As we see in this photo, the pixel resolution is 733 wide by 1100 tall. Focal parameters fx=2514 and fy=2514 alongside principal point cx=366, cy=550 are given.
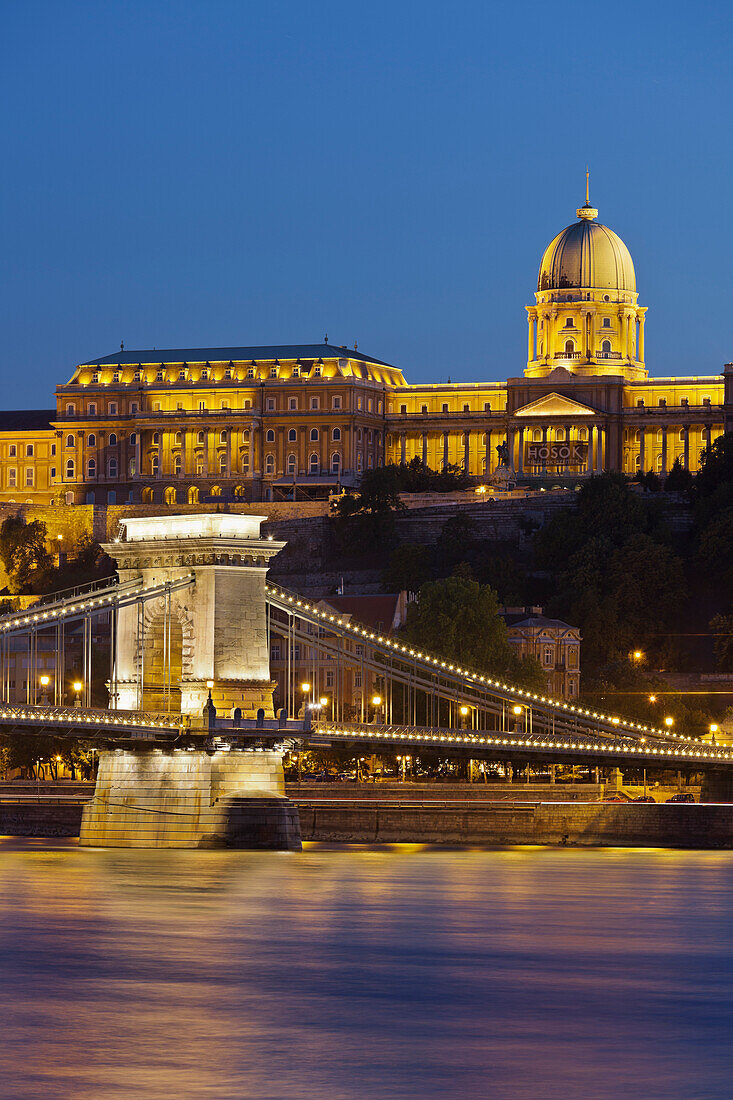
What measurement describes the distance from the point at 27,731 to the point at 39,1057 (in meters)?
26.3

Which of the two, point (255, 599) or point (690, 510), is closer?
point (255, 599)

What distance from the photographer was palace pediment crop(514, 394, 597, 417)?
134 m

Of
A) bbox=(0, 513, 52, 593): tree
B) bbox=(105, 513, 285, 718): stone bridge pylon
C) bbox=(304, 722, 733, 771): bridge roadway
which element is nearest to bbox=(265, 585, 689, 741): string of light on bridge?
bbox=(304, 722, 733, 771): bridge roadway

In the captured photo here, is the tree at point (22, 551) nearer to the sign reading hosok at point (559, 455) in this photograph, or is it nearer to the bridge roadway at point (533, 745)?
the sign reading hosok at point (559, 455)

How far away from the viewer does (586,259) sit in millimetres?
142125

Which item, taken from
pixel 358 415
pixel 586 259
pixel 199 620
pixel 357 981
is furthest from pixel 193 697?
pixel 586 259

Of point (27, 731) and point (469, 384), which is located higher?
point (469, 384)

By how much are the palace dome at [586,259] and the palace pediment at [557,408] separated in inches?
398

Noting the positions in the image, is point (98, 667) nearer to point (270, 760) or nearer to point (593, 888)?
point (270, 760)

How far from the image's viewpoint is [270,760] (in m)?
49.9

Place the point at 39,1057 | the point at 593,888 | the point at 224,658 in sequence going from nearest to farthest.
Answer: the point at 39,1057 → the point at 593,888 → the point at 224,658

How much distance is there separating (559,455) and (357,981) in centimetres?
10653

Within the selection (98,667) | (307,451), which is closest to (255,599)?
(98,667)

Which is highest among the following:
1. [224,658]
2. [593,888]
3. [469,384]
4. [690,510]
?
[469,384]
